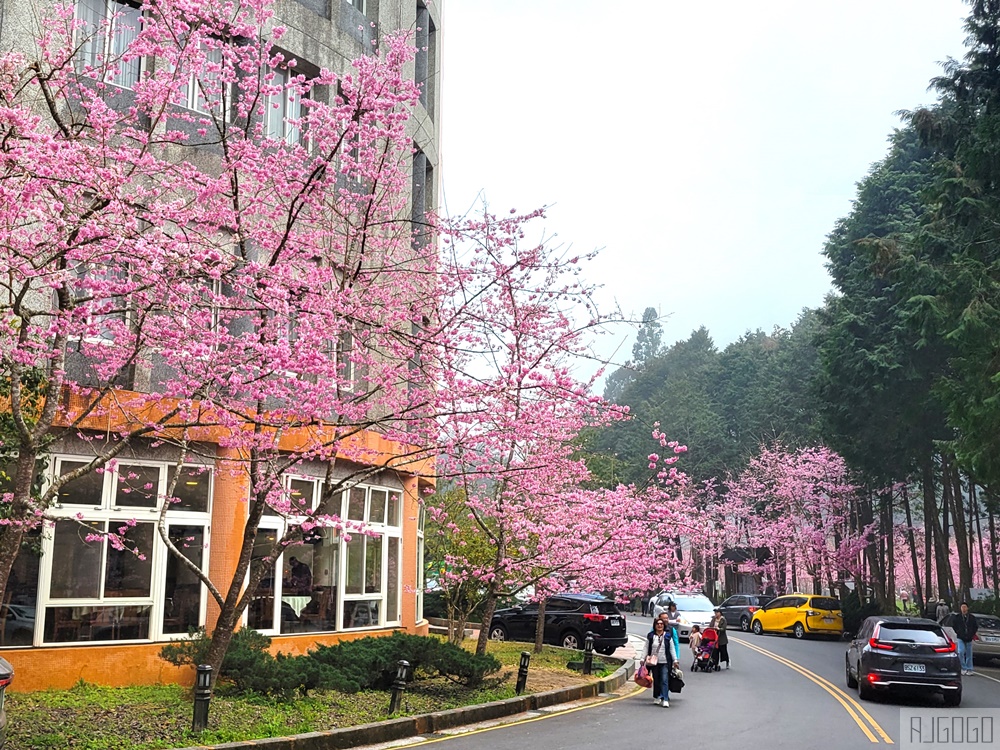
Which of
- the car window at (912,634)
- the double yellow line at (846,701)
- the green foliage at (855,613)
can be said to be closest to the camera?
the double yellow line at (846,701)

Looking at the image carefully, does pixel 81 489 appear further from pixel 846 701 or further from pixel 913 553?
pixel 913 553

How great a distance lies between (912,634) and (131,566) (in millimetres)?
13182

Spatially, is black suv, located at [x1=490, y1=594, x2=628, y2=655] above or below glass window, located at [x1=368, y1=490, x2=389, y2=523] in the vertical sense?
below

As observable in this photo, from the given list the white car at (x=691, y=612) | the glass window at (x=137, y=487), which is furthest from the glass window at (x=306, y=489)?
the white car at (x=691, y=612)

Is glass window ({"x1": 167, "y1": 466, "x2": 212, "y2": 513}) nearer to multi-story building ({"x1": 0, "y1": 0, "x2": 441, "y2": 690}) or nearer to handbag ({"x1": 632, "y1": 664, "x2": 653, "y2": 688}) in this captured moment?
multi-story building ({"x1": 0, "y1": 0, "x2": 441, "y2": 690})

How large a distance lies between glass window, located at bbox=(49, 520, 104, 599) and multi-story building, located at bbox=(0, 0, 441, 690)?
18mm

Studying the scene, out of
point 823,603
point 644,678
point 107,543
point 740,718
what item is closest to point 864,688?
point 740,718

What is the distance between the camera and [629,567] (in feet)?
74.2

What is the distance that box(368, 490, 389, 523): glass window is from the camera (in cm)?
1986

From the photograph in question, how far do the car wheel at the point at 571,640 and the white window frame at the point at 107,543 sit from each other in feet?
47.4

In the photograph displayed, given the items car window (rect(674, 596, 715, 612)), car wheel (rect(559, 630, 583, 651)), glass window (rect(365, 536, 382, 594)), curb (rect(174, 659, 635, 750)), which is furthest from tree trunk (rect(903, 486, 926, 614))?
glass window (rect(365, 536, 382, 594))

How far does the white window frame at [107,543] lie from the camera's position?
46.8 feet

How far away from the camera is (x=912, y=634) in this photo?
663 inches

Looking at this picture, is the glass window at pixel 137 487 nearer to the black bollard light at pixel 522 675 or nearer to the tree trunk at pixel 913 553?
the black bollard light at pixel 522 675
